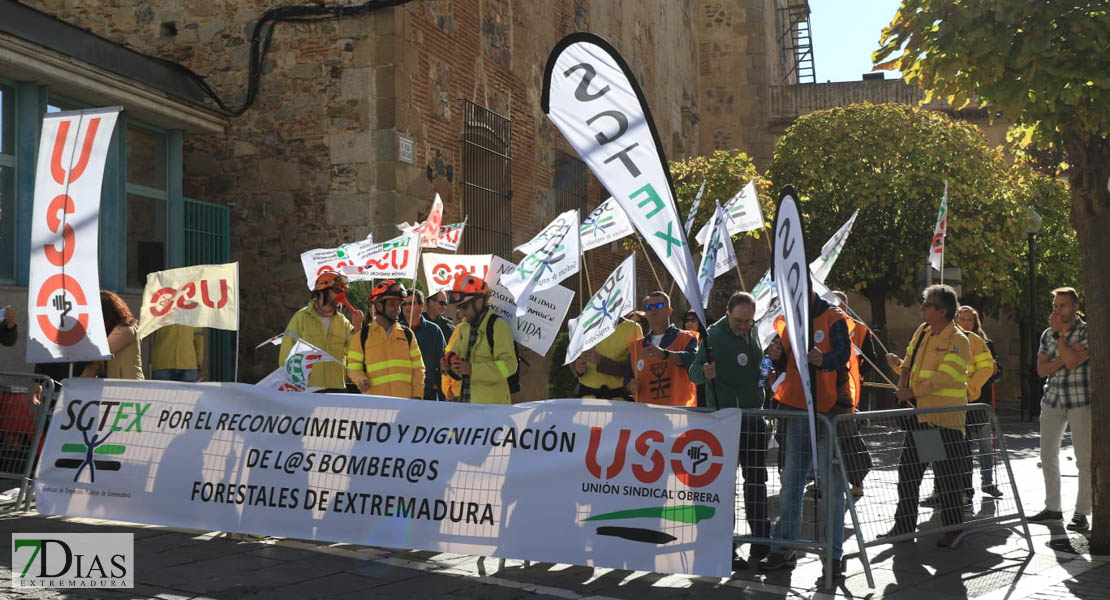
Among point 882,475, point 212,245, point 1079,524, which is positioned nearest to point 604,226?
point 882,475

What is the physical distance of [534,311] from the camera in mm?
8961

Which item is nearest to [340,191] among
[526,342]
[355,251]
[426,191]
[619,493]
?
[426,191]

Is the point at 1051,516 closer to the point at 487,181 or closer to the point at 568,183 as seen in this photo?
the point at 487,181

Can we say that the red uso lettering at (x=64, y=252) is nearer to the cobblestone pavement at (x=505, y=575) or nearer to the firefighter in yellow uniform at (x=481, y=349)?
the cobblestone pavement at (x=505, y=575)

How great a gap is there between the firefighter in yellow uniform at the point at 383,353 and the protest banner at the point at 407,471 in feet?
4.08

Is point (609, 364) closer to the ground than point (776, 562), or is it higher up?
higher up

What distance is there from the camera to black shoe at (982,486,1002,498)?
791cm

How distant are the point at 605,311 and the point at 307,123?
7510 millimetres

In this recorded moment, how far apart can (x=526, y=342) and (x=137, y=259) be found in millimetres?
6335

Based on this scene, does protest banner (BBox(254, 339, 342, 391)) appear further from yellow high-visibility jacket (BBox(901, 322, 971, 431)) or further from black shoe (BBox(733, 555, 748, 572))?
yellow high-visibility jacket (BBox(901, 322, 971, 431))

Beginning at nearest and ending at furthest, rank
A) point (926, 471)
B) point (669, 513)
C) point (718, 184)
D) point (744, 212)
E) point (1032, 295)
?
point (669, 513)
point (926, 471)
point (744, 212)
point (718, 184)
point (1032, 295)

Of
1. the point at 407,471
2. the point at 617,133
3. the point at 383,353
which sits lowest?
the point at 407,471

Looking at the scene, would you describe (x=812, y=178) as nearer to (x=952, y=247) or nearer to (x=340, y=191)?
(x=952, y=247)

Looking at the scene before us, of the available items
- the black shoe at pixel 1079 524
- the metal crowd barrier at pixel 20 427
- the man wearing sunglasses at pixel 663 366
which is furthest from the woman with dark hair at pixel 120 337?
the black shoe at pixel 1079 524
